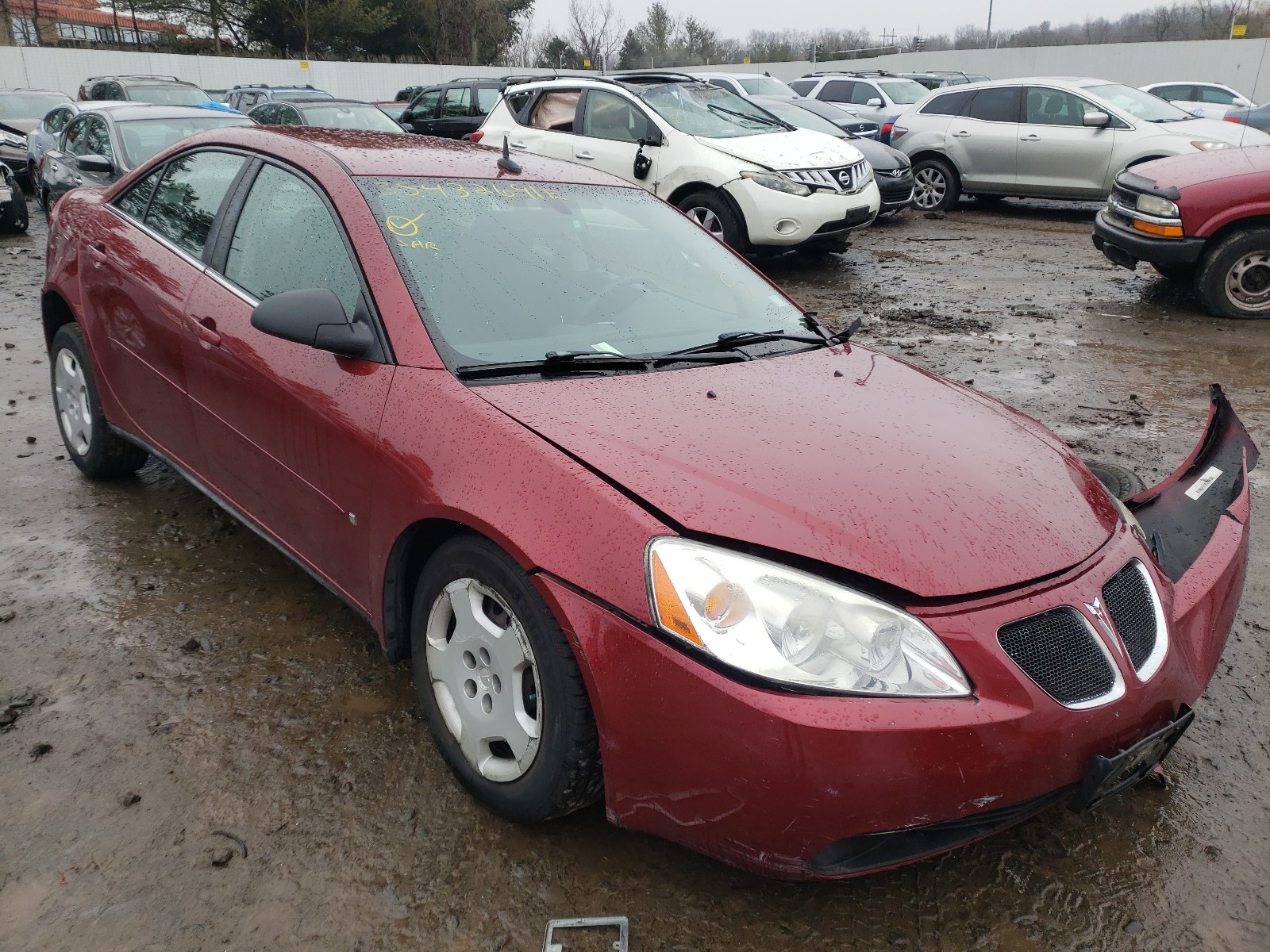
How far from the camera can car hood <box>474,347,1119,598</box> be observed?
1960 mm

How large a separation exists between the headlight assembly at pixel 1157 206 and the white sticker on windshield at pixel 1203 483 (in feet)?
17.5

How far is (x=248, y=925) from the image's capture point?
80.8 inches

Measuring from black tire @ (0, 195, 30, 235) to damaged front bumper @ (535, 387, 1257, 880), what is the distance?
1223 cm

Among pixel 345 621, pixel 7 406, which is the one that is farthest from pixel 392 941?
pixel 7 406

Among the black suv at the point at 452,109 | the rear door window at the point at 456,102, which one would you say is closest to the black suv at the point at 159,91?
the black suv at the point at 452,109

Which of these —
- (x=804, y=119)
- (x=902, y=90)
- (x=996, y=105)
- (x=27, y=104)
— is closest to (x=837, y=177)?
(x=804, y=119)

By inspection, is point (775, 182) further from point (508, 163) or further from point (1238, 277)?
point (508, 163)

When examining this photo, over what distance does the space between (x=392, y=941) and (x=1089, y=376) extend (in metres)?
5.62

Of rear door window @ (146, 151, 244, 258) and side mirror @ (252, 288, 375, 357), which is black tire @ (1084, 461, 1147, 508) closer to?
side mirror @ (252, 288, 375, 357)

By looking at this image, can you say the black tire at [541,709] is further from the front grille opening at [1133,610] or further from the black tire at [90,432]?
the black tire at [90,432]

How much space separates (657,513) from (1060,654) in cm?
85

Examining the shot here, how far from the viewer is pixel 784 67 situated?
151 ft

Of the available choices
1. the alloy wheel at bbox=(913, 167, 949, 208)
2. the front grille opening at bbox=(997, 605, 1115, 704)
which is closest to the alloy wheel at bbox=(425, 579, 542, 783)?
the front grille opening at bbox=(997, 605, 1115, 704)

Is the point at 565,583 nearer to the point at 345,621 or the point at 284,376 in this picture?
the point at 284,376
